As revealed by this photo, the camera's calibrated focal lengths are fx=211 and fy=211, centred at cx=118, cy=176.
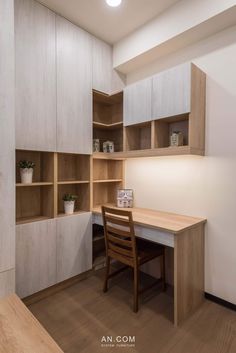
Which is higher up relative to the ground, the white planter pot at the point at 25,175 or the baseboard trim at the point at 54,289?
the white planter pot at the point at 25,175

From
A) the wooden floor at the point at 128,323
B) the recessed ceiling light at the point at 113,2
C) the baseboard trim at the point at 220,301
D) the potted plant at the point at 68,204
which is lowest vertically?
the wooden floor at the point at 128,323

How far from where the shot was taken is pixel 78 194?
2770 millimetres

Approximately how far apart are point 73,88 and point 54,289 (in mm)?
2228

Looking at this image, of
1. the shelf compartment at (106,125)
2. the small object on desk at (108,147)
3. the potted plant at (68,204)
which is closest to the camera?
the potted plant at (68,204)

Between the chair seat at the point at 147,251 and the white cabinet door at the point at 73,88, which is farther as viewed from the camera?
the white cabinet door at the point at 73,88

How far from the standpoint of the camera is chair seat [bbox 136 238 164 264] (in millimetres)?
2074

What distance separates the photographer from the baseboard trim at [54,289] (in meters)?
2.09

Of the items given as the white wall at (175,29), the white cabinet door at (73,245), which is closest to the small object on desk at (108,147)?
the white cabinet door at (73,245)

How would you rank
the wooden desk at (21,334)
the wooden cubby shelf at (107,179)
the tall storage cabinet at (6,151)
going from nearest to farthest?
the wooden desk at (21,334), the tall storage cabinet at (6,151), the wooden cubby shelf at (107,179)

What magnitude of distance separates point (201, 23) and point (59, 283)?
9.78 ft

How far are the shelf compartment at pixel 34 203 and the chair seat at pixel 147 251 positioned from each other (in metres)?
1.02

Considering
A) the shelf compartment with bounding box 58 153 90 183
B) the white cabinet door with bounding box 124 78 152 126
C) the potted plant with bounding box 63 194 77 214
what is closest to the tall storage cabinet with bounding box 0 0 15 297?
the potted plant with bounding box 63 194 77 214

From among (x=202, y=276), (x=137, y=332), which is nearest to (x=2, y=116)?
(x=137, y=332)

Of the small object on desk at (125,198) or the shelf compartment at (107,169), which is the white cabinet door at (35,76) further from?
the small object on desk at (125,198)
